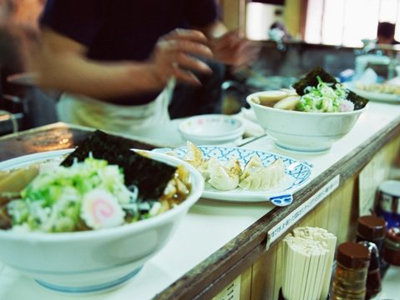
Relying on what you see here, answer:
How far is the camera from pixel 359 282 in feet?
4.69

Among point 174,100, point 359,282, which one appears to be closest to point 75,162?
point 359,282

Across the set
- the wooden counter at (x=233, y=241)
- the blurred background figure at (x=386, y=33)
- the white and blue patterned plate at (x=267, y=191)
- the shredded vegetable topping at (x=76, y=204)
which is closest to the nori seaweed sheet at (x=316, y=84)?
the wooden counter at (x=233, y=241)

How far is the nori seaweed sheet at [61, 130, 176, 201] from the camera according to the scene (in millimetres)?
817

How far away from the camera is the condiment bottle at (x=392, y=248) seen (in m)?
2.05

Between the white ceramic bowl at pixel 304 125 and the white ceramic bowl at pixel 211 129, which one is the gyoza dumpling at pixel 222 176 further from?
the white ceramic bowl at pixel 211 129

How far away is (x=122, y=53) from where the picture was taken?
2.69 metres

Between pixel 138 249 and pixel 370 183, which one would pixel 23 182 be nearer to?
pixel 138 249

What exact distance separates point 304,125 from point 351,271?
20.3 inches

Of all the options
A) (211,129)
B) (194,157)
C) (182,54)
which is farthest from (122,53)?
(194,157)

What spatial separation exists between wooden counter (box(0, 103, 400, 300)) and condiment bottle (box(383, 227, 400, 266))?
0.83 feet

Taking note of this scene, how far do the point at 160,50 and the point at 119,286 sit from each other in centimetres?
144

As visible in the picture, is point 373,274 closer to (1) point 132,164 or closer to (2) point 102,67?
(1) point 132,164

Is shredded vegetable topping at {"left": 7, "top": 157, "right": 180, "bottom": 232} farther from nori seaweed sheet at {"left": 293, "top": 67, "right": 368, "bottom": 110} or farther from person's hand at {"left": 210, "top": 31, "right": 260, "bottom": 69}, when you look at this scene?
person's hand at {"left": 210, "top": 31, "right": 260, "bottom": 69}

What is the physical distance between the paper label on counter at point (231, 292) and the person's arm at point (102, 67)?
113cm
